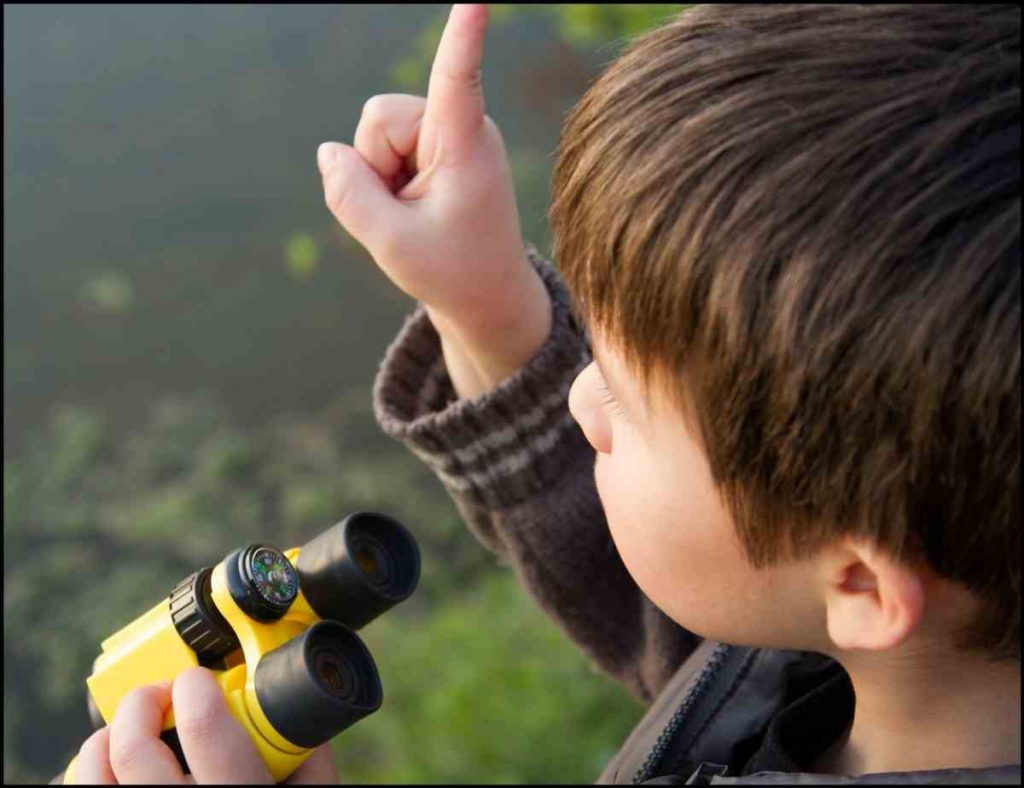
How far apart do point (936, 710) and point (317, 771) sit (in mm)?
513

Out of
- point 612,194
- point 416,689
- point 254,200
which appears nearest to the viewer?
point 612,194

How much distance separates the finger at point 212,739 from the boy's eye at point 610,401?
0.40 meters

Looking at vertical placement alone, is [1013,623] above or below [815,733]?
above

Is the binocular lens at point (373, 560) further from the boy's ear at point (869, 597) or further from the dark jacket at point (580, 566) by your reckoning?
the boy's ear at point (869, 597)

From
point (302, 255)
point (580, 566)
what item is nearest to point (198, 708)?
point (580, 566)

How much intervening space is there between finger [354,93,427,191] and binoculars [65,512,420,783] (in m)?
0.43

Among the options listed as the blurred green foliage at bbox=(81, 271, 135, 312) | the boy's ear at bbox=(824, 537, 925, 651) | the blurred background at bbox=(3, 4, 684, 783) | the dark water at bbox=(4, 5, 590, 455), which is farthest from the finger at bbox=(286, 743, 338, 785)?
the blurred green foliage at bbox=(81, 271, 135, 312)

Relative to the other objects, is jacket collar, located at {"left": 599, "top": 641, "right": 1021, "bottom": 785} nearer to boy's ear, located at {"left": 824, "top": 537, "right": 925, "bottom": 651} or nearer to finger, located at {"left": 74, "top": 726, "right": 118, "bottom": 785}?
boy's ear, located at {"left": 824, "top": 537, "right": 925, "bottom": 651}

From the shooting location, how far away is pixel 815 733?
1.32m

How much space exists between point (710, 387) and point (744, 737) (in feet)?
1.52

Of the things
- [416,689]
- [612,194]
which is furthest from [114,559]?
[612,194]

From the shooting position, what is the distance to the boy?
93 cm

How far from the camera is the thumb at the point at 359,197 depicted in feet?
4.82

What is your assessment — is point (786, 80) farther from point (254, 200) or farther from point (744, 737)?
point (254, 200)
